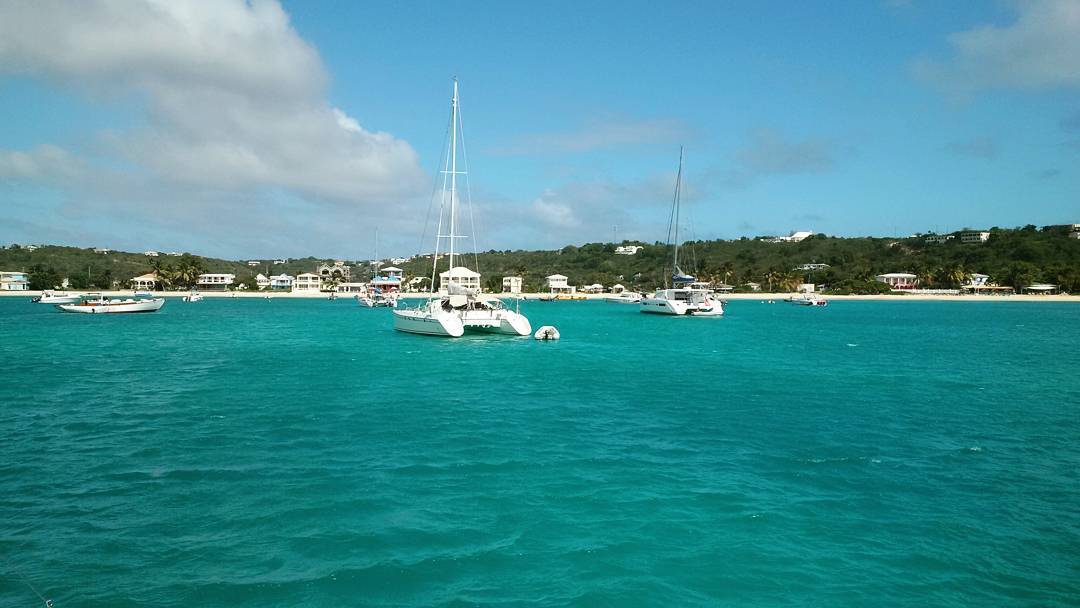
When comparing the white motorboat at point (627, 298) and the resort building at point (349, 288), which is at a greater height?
the resort building at point (349, 288)

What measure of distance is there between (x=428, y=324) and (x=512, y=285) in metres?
121

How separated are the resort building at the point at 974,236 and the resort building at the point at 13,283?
797 ft

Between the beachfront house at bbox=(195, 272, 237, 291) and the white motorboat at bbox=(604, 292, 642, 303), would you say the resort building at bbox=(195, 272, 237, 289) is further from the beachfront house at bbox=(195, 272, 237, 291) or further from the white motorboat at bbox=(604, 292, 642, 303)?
the white motorboat at bbox=(604, 292, 642, 303)

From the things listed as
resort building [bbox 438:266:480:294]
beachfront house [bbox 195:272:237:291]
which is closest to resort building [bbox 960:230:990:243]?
resort building [bbox 438:266:480:294]

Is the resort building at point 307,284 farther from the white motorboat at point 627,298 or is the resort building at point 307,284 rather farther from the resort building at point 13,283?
the white motorboat at point 627,298

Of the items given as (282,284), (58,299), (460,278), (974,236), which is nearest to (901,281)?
(974,236)

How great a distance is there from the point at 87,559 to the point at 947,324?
2947 inches

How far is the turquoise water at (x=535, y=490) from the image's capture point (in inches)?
337

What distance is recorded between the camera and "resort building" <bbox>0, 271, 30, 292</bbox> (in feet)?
474

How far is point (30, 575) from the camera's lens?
8.47 meters

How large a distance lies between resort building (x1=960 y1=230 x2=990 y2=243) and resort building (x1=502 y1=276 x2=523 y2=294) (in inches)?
5136

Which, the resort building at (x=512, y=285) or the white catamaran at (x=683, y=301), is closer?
the white catamaran at (x=683, y=301)

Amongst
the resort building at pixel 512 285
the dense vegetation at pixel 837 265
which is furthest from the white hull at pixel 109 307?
the resort building at pixel 512 285

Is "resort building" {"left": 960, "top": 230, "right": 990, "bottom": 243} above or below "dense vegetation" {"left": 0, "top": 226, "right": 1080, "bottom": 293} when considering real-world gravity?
above
